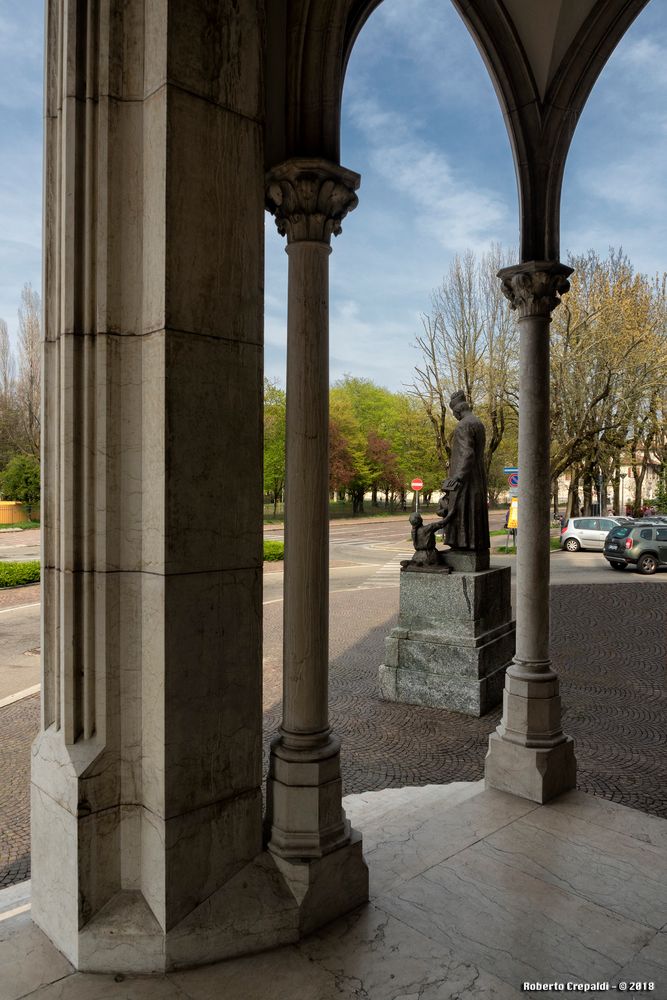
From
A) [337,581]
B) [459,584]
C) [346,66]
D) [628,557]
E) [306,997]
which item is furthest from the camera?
[628,557]

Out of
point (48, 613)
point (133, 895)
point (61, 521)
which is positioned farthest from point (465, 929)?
point (61, 521)

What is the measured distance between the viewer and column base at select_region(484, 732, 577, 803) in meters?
4.27

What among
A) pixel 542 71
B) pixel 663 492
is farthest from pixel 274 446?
pixel 542 71

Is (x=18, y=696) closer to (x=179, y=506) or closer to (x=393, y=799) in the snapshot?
(x=393, y=799)

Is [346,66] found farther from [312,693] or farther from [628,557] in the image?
[628,557]

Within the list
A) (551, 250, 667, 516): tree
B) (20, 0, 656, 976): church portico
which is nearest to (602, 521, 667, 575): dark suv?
(551, 250, 667, 516): tree

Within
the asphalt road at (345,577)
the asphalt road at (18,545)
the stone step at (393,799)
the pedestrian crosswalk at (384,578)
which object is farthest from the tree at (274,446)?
the stone step at (393,799)

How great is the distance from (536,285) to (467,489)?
359cm

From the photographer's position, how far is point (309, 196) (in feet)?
10.0

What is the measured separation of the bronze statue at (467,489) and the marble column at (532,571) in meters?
2.92

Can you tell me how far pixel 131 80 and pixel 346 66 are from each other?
1310mm

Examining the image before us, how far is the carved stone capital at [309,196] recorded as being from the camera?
3.05 m

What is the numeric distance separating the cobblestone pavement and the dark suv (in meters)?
7.70

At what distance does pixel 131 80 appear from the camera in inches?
109
